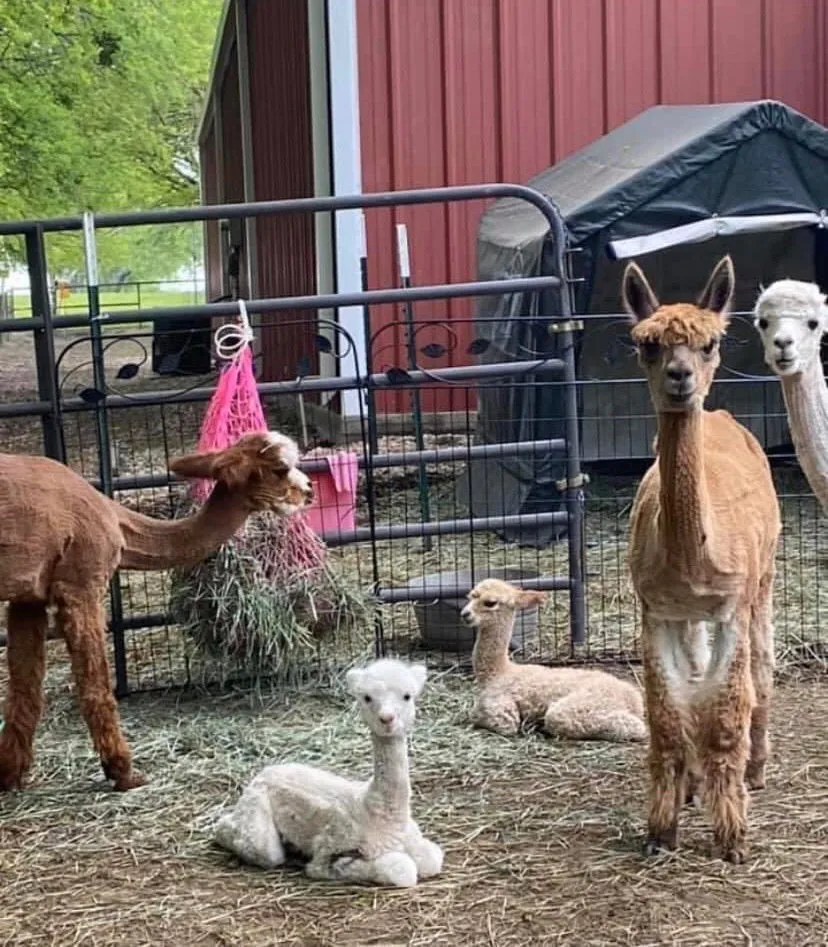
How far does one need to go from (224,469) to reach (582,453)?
4.77 m

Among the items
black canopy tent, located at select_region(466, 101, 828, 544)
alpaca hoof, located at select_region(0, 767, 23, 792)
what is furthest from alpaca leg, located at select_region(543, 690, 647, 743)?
black canopy tent, located at select_region(466, 101, 828, 544)

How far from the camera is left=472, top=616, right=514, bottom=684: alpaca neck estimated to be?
561 cm

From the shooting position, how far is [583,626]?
6.71 m

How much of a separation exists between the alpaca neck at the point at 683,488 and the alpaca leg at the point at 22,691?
7.56 ft

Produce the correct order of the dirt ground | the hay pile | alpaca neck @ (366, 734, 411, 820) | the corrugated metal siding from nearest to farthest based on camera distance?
the dirt ground, alpaca neck @ (366, 734, 411, 820), the hay pile, the corrugated metal siding

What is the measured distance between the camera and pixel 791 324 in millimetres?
5004

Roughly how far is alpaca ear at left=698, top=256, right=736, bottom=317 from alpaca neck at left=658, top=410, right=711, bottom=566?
337 millimetres

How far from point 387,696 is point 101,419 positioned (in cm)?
250

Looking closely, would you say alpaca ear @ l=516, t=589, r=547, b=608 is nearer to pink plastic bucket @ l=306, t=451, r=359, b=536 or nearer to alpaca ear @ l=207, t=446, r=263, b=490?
pink plastic bucket @ l=306, t=451, r=359, b=536

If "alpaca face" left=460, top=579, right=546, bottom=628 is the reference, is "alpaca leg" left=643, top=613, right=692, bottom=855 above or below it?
below

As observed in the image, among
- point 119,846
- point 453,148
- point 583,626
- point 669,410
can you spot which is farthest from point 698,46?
point 119,846

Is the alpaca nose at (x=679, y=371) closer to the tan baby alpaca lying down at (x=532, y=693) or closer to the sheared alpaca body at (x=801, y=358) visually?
the sheared alpaca body at (x=801, y=358)

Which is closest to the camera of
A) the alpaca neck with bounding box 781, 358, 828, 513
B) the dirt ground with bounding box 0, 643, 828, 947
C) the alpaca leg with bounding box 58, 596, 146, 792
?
the dirt ground with bounding box 0, 643, 828, 947

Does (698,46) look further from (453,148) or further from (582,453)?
(582,453)
